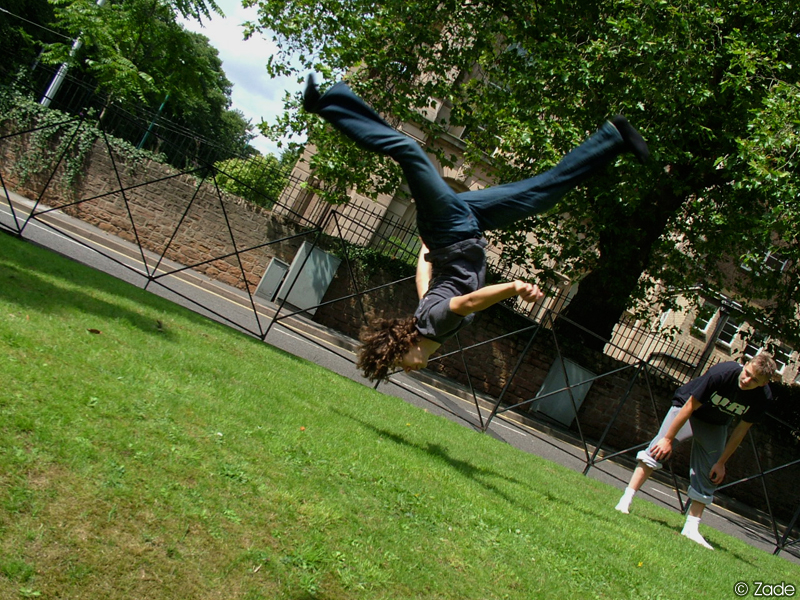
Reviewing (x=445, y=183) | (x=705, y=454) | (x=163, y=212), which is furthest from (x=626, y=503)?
(x=163, y=212)

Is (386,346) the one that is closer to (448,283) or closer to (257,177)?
(448,283)

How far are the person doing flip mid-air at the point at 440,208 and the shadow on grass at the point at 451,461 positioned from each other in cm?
76

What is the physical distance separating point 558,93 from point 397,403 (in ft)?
29.2

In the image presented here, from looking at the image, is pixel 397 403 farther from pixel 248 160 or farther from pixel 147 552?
pixel 248 160

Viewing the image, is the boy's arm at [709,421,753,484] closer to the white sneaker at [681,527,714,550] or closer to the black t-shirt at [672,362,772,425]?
the black t-shirt at [672,362,772,425]

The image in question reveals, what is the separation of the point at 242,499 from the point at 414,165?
2.79 metres

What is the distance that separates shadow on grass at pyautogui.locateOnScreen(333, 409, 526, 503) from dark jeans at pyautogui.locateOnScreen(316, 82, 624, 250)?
178cm

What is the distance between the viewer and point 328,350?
11.5 meters

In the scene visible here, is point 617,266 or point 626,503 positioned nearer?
point 626,503

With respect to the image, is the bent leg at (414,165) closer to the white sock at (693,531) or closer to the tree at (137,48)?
the white sock at (693,531)

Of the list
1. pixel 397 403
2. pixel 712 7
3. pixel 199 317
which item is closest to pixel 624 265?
pixel 712 7

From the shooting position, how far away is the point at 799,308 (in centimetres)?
1578

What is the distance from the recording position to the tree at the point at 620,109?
12.8 m

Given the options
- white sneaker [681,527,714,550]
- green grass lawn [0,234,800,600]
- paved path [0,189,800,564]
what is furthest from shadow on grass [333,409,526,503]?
paved path [0,189,800,564]
